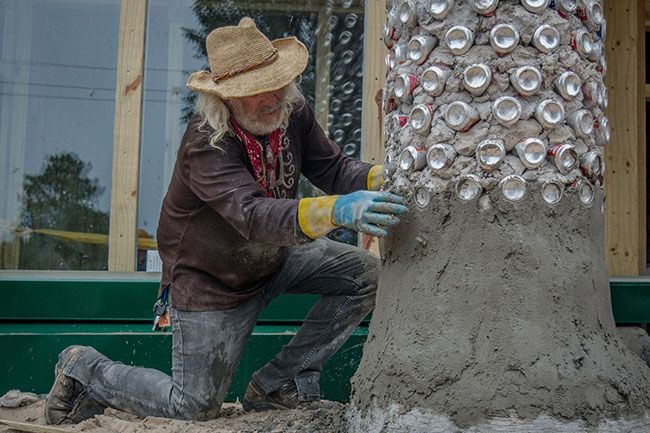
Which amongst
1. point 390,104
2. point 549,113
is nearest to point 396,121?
point 390,104

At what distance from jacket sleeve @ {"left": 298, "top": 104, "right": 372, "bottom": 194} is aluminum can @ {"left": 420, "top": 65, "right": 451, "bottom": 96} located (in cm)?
96

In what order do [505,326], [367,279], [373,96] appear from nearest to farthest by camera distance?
[505,326] < [367,279] < [373,96]

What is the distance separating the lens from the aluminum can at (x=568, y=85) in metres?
2.76

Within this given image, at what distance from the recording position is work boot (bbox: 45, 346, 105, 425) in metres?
3.68

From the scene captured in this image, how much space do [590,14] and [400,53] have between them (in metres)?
0.64

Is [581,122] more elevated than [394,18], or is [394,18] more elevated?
[394,18]

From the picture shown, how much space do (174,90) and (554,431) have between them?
3.61 meters

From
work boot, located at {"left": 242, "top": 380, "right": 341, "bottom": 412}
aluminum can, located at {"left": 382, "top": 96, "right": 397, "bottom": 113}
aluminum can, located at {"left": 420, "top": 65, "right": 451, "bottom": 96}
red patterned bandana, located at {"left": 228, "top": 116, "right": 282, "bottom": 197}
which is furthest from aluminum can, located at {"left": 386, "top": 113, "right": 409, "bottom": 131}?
work boot, located at {"left": 242, "top": 380, "right": 341, "bottom": 412}

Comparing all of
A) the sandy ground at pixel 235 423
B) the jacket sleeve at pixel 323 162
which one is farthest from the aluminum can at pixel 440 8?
the sandy ground at pixel 235 423

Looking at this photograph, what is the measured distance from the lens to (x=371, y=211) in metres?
2.84

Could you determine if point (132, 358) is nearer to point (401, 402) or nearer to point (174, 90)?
point (174, 90)

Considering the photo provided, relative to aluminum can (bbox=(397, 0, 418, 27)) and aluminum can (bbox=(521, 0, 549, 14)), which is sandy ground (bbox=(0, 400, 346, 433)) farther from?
aluminum can (bbox=(521, 0, 549, 14))

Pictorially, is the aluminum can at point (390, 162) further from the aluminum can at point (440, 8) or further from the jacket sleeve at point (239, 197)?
the aluminum can at point (440, 8)

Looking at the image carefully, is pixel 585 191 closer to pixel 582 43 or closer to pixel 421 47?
pixel 582 43
